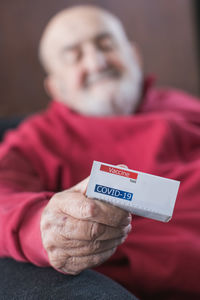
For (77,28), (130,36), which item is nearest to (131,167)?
(77,28)

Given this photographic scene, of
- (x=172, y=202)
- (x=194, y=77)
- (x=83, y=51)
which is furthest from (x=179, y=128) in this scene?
(x=194, y=77)

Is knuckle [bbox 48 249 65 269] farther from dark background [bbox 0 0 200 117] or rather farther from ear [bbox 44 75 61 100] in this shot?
dark background [bbox 0 0 200 117]

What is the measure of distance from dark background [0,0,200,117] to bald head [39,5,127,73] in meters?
0.25

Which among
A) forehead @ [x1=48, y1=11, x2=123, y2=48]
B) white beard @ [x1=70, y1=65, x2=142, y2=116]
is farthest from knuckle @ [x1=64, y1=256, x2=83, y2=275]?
forehead @ [x1=48, y1=11, x2=123, y2=48]

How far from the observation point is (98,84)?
37.4 inches

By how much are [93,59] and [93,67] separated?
2 centimetres

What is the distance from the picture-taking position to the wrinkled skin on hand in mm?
384

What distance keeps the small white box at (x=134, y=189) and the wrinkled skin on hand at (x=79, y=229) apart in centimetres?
2

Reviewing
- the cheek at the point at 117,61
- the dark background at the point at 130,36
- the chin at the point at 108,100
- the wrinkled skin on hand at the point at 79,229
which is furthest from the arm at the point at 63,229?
the dark background at the point at 130,36

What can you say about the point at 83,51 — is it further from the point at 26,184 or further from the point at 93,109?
the point at 26,184

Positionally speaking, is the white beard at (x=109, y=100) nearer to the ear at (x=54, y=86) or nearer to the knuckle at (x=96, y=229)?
the ear at (x=54, y=86)

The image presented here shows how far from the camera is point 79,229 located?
1.31ft

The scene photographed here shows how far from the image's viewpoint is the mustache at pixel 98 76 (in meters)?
0.95

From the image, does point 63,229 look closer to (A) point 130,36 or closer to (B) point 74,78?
(B) point 74,78
